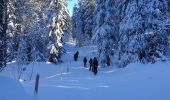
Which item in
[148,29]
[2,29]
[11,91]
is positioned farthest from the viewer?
[148,29]

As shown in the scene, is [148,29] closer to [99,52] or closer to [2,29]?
[99,52]

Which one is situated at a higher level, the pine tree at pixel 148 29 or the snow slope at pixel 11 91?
the pine tree at pixel 148 29

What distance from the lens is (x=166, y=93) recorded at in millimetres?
14852

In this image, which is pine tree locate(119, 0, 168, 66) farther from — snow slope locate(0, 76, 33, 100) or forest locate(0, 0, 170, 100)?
snow slope locate(0, 76, 33, 100)

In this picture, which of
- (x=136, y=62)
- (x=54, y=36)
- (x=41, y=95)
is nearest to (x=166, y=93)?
(x=41, y=95)

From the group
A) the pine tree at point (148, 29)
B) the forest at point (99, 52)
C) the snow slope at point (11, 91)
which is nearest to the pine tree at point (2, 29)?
the forest at point (99, 52)

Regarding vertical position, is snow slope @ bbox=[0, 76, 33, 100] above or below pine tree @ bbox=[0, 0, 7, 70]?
below

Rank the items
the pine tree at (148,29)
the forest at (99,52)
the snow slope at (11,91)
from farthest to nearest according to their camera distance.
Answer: the pine tree at (148,29) → the forest at (99,52) → the snow slope at (11,91)

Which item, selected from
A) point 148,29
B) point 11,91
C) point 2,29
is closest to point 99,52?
point 148,29

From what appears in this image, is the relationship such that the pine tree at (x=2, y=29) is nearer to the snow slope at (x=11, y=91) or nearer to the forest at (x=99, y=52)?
the forest at (x=99, y=52)

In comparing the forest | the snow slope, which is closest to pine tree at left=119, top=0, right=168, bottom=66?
the forest

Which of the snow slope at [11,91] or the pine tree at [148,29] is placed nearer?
the snow slope at [11,91]

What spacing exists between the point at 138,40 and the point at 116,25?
12.3m

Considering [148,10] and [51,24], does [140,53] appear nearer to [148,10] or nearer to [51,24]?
[148,10]
